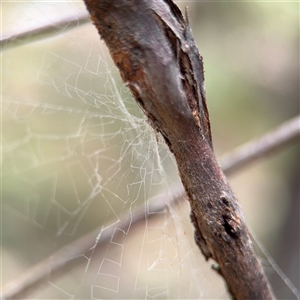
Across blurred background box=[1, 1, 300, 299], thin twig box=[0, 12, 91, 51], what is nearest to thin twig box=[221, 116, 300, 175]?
blurred background box=[1, 1, 300, 299]

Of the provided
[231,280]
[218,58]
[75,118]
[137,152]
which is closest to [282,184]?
[218,58]

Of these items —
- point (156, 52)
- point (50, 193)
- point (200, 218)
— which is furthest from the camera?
point (50, 193)

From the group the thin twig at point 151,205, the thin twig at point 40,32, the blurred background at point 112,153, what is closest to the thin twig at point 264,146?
the thin twig at point 151,205

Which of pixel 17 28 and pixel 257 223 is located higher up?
pixel 17 28

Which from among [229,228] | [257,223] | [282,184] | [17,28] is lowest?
[257,223]

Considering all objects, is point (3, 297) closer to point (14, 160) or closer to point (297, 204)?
point (14, 160)

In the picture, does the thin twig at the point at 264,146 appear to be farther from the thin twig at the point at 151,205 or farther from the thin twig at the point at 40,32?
the thin twig at the point at 40,32
